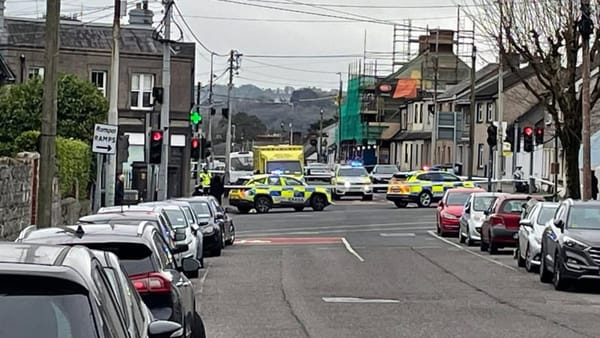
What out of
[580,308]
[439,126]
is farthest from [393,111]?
[580,308]

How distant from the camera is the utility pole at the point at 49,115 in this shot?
2017 cm

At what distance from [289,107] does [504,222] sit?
491 feet

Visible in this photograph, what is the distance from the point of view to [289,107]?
180 m

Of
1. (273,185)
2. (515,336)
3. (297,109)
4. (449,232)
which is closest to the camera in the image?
(515,336)

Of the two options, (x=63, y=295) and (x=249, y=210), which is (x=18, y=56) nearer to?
(x=249, y=210)

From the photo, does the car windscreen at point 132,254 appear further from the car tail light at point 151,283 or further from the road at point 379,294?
the road at point 379,294

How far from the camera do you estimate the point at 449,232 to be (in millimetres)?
39406

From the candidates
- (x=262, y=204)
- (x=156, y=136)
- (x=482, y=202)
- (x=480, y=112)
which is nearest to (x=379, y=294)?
(x=482, y=202)

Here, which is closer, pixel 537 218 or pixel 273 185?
pixel 537 218

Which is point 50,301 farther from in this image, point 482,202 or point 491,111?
point 491,111

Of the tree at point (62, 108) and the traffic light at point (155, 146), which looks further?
the tree at point (62, 108)

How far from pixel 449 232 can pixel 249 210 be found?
697 inches

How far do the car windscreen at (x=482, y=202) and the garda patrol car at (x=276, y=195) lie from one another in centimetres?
1986

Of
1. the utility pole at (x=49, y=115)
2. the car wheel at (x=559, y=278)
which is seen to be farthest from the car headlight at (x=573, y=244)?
the utility pole at (x=49, y=115)
